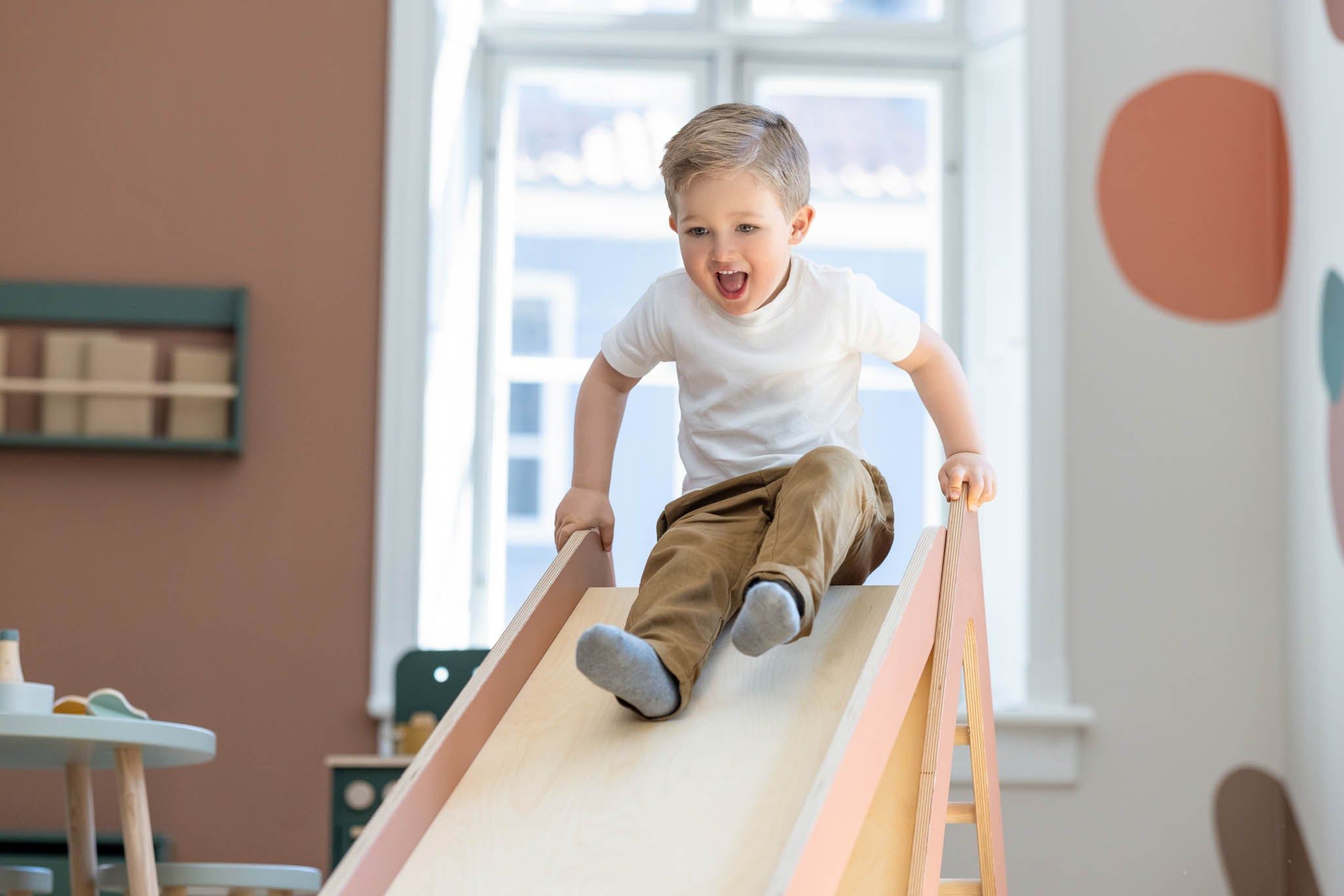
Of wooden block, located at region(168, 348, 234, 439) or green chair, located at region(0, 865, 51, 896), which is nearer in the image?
green chair, located at region(0, 865, 51, 896)

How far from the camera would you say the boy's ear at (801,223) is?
164 cm

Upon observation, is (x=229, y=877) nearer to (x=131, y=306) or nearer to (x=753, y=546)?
(x=753, y=546)

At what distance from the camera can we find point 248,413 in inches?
112

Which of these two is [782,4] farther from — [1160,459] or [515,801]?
[515,801]

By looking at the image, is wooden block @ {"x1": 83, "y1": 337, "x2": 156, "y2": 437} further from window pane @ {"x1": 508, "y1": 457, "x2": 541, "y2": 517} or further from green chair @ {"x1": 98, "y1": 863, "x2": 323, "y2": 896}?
green chair @ {"x1": 98, "y1": 863, "x2": 323, "y2": 896}

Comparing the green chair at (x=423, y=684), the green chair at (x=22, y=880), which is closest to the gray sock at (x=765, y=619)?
the green chair at (x=22, y=880)

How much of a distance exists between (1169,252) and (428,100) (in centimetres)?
149

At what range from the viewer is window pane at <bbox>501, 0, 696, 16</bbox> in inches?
123

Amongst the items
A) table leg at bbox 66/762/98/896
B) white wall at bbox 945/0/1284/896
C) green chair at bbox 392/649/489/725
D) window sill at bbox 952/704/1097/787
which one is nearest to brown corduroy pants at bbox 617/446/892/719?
table leg at bbox 66/762/98/896

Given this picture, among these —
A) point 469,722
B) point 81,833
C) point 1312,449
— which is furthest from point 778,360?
point 1312,449

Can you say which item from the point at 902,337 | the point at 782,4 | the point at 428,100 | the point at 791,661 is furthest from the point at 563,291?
the point at 791,661

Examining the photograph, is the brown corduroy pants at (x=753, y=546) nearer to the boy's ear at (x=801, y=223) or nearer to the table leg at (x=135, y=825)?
the boy's ear at (x=801, y=223)

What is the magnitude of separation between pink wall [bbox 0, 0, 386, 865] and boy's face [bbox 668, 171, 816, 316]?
55.7 inches

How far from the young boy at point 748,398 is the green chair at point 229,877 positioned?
53cm
